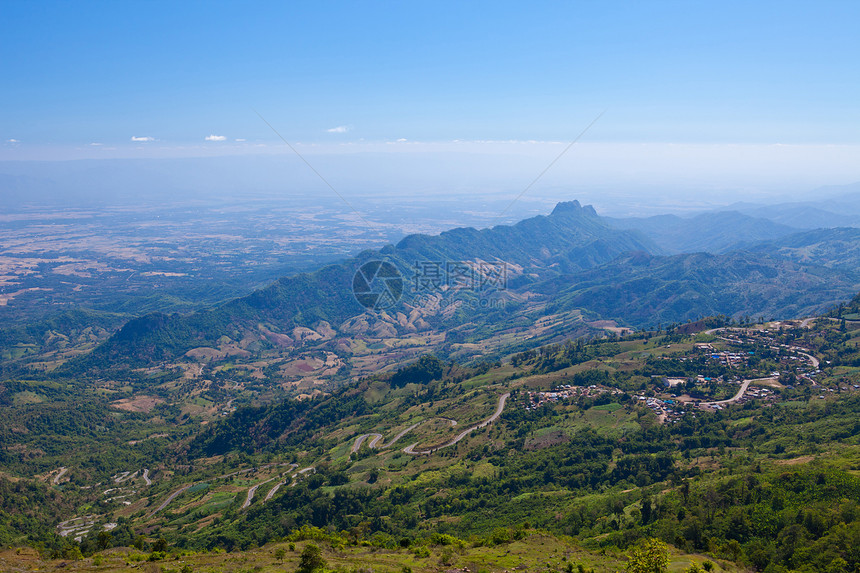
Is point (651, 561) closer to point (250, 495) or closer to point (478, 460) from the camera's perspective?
point (478, 460)

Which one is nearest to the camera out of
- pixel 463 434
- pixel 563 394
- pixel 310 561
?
pixel 310 561

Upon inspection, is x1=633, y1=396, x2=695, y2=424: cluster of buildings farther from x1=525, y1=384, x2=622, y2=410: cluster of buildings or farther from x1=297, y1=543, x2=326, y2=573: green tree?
x1=297, y1=543, x2=326, y2=573: green tree

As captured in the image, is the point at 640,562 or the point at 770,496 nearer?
the point at 640,562

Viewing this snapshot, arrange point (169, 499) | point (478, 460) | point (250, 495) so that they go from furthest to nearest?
point (169, 499)
point (250, 495)
point (478, 460)

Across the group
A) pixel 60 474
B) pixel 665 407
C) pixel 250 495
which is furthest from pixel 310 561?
pixel 60 474

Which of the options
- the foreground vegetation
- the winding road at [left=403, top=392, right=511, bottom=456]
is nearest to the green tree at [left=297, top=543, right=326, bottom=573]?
the foreground vegetation

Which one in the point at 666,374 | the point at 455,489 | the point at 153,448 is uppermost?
the point at 666,374

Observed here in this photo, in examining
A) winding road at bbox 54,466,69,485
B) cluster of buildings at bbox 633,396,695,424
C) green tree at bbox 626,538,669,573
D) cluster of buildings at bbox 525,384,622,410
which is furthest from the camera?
cluster of buildings at bbox 525,384,622,410

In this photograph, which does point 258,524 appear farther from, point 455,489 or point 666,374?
point 666,374

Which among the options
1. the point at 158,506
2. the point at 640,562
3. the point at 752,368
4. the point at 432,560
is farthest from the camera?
the point at 752,368

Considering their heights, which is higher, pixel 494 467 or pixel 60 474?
pixel 494 467

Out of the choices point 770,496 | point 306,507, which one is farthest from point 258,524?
point 770,496
